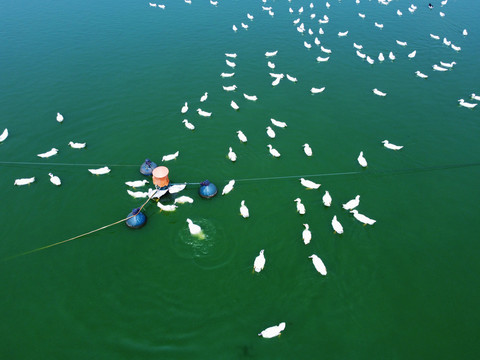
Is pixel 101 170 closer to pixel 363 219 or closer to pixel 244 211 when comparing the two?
pixel 244 211

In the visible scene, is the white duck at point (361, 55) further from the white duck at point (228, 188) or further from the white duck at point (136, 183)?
the white duck at point (136, 183)

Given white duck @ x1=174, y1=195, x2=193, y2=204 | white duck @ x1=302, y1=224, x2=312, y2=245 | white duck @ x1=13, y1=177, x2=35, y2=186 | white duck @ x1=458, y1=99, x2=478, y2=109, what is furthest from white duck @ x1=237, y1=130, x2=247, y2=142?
white duck @ x1=458, y1=99, x2=478, y2=109

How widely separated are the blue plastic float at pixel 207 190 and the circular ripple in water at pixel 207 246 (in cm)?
161

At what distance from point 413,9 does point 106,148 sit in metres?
42.7

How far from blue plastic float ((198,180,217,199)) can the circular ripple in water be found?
161 cm

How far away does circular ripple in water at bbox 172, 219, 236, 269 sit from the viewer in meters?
12.8

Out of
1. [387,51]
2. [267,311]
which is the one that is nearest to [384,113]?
[387,51]

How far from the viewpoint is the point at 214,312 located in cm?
1131

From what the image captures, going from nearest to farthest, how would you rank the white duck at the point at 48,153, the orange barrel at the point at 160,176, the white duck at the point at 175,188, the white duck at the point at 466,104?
1. the orange barrel at the point at 160,176
2. the white duck at the point at 175,188
3. the white duck at the point at 48,153
4. the white duck at the point at 466,104

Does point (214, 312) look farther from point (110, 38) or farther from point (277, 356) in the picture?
point (110, 38)

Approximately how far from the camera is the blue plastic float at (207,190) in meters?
15.0

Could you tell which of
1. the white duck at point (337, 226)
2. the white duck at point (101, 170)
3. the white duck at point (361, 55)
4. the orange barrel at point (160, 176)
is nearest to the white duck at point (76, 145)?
the white duck at point (101, 170)

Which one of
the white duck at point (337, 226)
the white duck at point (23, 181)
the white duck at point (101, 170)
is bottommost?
the white duck at point (337, 226)

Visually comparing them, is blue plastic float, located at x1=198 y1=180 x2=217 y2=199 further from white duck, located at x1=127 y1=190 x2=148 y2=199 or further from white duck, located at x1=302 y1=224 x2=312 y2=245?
white duck, located at x1=302 y1=224 x2=312 y2=245
